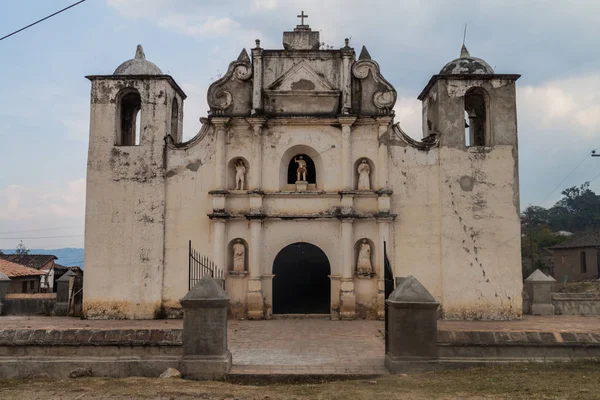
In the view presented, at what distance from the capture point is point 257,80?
17.8 meters

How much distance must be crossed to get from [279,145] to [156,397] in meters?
11.1

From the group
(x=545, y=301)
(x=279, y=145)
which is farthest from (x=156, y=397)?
(x=545, y=301)

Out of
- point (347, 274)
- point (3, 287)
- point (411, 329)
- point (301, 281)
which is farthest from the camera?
point (301, 281)

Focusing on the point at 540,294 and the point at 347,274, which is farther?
the point at 540,294

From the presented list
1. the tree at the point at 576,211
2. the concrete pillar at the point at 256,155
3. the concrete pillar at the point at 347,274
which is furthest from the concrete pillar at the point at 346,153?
the tree at the point at 576,211

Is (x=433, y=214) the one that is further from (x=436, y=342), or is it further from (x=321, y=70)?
(x=436, y=342)

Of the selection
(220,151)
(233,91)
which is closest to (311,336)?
(220,151)

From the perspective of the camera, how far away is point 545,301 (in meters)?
18.1

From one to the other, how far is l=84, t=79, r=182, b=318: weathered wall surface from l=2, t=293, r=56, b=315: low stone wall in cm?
210

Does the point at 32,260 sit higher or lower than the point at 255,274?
lower

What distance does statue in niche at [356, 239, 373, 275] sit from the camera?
17.2 metres

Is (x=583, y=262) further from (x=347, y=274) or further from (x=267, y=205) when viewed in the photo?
(x=267, y=205)

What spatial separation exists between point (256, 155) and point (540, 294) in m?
9.80

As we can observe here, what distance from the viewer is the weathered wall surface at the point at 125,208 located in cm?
1716
